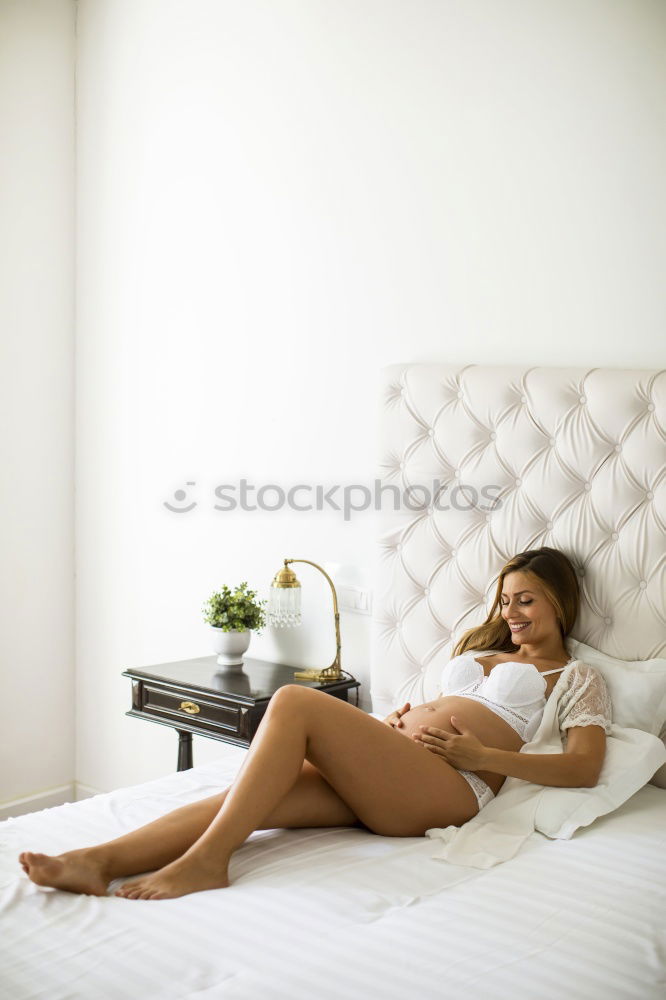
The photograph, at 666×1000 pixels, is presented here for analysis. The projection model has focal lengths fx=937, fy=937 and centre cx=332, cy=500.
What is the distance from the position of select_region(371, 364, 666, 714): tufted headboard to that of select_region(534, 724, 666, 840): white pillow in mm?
222

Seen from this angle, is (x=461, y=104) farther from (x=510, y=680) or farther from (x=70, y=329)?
(x=70, y=329)

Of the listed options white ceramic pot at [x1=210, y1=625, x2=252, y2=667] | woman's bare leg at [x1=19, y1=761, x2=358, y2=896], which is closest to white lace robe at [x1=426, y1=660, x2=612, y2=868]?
woman's bare leg at [x1=19, y1=761, x2=358, y2=896]

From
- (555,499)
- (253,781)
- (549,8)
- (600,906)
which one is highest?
(549,8)

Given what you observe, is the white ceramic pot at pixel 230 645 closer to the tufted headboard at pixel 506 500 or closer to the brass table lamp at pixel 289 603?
the brass table lamp at pixel 289 603

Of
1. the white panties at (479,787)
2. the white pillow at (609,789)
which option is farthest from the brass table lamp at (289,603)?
the white pillow at (609,789)

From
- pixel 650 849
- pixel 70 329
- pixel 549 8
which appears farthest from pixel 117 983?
pixel 70 329

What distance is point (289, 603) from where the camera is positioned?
112 inches

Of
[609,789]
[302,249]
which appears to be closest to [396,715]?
[609,789]

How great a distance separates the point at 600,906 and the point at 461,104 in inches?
81.2

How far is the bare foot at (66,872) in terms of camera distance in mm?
1596

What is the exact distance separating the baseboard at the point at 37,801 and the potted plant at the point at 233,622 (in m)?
1.20

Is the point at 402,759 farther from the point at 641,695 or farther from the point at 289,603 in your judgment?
the point at 289,603

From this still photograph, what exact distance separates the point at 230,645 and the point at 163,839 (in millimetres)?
1135

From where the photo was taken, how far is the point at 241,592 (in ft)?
9.55
